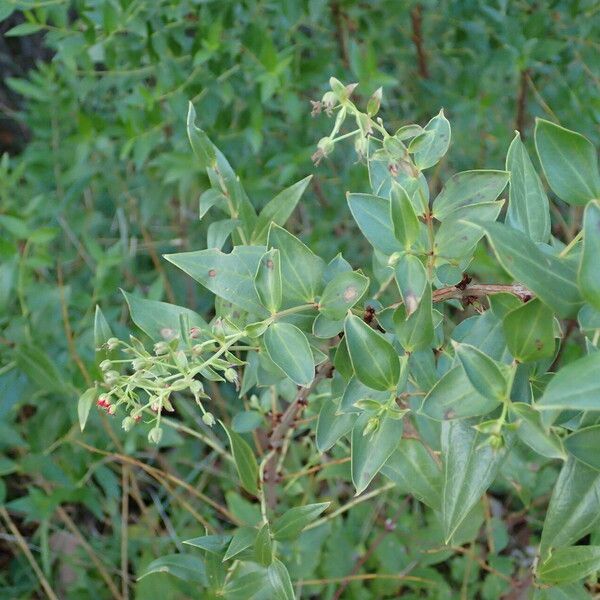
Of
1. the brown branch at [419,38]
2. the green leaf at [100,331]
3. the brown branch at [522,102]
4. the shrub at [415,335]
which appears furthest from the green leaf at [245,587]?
the brown branch at [419,38]

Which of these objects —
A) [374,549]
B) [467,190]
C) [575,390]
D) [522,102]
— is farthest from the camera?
[522,102]

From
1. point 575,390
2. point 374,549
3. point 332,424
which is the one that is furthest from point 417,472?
point 374,549

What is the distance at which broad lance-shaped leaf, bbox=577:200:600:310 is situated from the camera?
0.50m

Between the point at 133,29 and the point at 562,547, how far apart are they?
967 mm

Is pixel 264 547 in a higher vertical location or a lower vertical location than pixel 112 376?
lower

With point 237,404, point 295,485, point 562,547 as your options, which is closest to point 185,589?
point 295,485

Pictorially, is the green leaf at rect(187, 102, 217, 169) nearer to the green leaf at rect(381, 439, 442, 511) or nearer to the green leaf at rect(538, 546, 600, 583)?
the green leaf at rect(381, 439, 442, 511)

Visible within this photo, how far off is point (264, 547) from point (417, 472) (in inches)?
6.0

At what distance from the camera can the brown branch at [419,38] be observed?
1.62 m

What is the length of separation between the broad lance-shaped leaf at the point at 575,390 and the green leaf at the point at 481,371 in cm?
6

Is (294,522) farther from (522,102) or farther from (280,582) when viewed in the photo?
(522,102)

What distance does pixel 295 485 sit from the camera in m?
1.27

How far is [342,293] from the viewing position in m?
0.66

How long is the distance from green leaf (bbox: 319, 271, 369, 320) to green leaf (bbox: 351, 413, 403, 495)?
9cm
